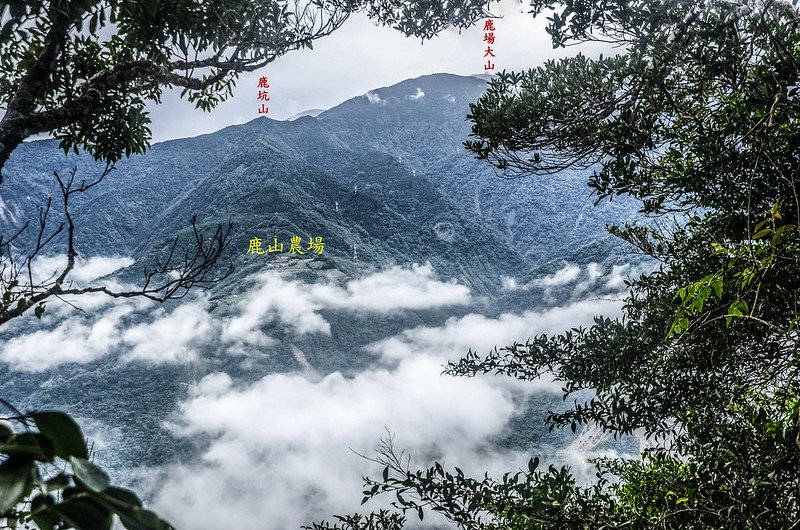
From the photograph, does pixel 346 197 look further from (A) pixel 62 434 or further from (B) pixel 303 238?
(A) pixel 62 434

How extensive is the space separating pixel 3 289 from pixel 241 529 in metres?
109

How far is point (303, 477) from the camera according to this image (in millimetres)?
111062

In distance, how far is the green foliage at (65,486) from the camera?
1.47 ft

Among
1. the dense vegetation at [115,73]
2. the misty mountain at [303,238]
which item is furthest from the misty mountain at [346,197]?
the dense vegetation at [115,73]

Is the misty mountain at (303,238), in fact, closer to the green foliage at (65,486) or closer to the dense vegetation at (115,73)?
the dense vegetation at (115,73)

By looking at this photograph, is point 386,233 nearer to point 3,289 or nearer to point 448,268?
point 448,268

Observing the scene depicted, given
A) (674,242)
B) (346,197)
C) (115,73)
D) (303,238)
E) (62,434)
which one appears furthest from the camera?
(346,197)

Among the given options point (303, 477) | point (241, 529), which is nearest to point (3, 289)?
point (241, 529)

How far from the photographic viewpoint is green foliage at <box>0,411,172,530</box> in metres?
0.45

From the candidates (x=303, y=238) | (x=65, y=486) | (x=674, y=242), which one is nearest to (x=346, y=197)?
(x=303, y=238)

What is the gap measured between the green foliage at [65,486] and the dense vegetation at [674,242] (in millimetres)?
2580

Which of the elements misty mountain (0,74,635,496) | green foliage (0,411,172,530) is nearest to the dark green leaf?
green foliage (0,411,172,530)

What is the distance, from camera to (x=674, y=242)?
5.08 meters

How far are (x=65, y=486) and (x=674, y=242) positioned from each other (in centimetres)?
560
